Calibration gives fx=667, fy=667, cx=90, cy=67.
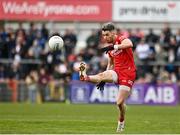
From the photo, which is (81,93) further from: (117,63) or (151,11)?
(117,63)

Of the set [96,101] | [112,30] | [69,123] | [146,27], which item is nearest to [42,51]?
[96,101]

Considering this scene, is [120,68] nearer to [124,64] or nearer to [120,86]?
[124,64]

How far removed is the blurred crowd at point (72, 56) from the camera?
3356 cm

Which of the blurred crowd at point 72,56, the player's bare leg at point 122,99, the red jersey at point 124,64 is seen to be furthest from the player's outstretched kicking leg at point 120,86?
the blurred crowd at point 72,56

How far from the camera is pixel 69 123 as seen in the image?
720 inches

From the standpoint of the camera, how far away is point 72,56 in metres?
34.4

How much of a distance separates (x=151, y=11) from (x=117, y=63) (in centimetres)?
1967

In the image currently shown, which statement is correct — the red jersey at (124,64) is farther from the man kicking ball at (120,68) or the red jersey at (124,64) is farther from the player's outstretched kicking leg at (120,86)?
the player's outstretched kicking leg at (120,86)

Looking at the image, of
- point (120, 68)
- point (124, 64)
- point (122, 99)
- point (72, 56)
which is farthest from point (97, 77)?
point (72, 56)

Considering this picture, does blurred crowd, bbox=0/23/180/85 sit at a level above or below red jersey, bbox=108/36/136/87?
above

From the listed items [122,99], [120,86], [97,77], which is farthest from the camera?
[97,77]

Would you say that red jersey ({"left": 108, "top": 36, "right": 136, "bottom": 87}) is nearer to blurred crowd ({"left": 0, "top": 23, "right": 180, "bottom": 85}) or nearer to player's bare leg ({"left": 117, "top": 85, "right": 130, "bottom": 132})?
player's bare leg ({"left": 117, "top": 85, "right": 130, "bottom": 132})

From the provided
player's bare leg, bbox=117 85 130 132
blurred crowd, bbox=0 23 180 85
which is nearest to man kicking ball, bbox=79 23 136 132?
player's bare leg, bbox=117 85 130 132

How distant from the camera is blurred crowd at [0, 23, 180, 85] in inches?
1321
